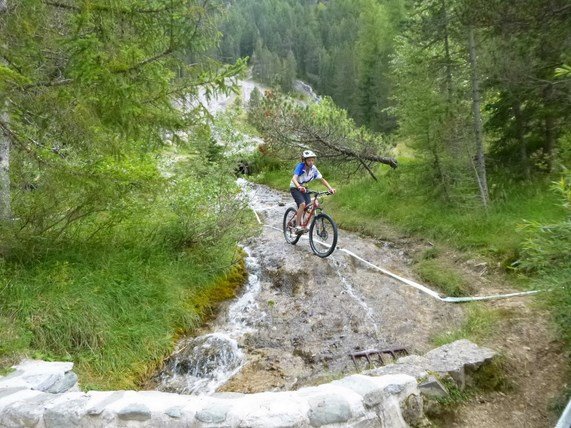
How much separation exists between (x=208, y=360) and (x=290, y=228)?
525cm


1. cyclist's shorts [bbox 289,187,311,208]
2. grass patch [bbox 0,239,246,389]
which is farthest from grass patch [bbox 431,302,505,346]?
cyclist's shorts [bbox 289,187,311,208]

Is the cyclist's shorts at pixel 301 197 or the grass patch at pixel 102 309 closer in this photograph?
the grass patch at pixel 102 309

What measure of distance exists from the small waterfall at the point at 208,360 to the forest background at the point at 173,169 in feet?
0.92

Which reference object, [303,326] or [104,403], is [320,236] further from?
[104,403]

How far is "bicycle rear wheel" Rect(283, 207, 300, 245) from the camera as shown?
10.5m

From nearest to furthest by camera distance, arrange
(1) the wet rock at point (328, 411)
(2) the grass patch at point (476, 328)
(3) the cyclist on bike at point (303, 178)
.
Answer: (1) the wet rock at point (328, 411), (2) the grass patch at point (476, 328), (3) the cyclist on bike at point (303, 178)

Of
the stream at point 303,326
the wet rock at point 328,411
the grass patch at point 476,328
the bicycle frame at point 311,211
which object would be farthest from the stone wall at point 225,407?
the bicycle frame at point 311,211

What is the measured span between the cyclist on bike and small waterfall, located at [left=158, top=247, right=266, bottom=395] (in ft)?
11.0

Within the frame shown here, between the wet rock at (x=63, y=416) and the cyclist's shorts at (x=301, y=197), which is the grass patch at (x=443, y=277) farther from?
the wet rock at (x=63, y=416)

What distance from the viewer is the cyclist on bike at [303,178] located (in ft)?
30.4

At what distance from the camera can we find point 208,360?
5.82 metres

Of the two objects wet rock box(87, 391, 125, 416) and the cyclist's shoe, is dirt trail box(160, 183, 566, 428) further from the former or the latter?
wet rock box(87, 391, 125, 416)

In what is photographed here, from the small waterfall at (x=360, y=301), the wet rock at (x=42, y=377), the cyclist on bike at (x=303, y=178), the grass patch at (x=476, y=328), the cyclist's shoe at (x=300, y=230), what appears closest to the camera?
the wet rock at (x=42, y=377)

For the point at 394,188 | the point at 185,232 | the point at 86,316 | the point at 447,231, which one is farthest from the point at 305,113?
the point at 86,316
